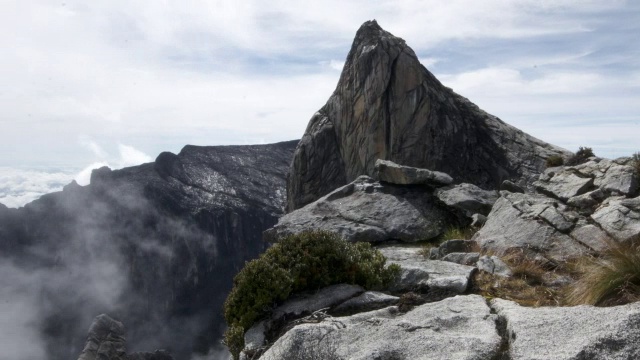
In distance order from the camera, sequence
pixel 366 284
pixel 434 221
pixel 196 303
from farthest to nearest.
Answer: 1. pixel 196 303
2. pixel 434 221
3. pixel 366 284

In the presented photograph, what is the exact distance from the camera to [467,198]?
Answer: 19.5 meters

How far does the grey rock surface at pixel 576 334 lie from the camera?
7246 mm

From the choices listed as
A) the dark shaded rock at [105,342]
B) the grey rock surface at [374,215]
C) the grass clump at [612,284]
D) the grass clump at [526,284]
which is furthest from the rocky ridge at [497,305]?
the dark shaded rock at [105,342]

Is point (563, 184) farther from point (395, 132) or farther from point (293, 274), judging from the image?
point (395, 132)

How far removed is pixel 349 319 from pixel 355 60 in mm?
40103

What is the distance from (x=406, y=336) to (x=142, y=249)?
113729mm

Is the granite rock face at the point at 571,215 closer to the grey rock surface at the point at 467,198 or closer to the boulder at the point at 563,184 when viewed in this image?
the boulder at the point at 563,184

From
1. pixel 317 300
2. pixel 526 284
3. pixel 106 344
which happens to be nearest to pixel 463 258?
pixel 526 284

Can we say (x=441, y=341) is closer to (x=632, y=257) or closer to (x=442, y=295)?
(x=442, y=295)

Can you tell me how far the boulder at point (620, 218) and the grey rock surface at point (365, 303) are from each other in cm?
624

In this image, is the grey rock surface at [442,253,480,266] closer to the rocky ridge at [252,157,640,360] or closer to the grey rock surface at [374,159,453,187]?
the rocky ridge at [252,157,640,360]

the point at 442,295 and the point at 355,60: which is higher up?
the point at 355,60

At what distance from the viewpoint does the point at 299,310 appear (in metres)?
11.1

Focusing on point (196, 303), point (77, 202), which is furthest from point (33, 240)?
point (196, 303)
